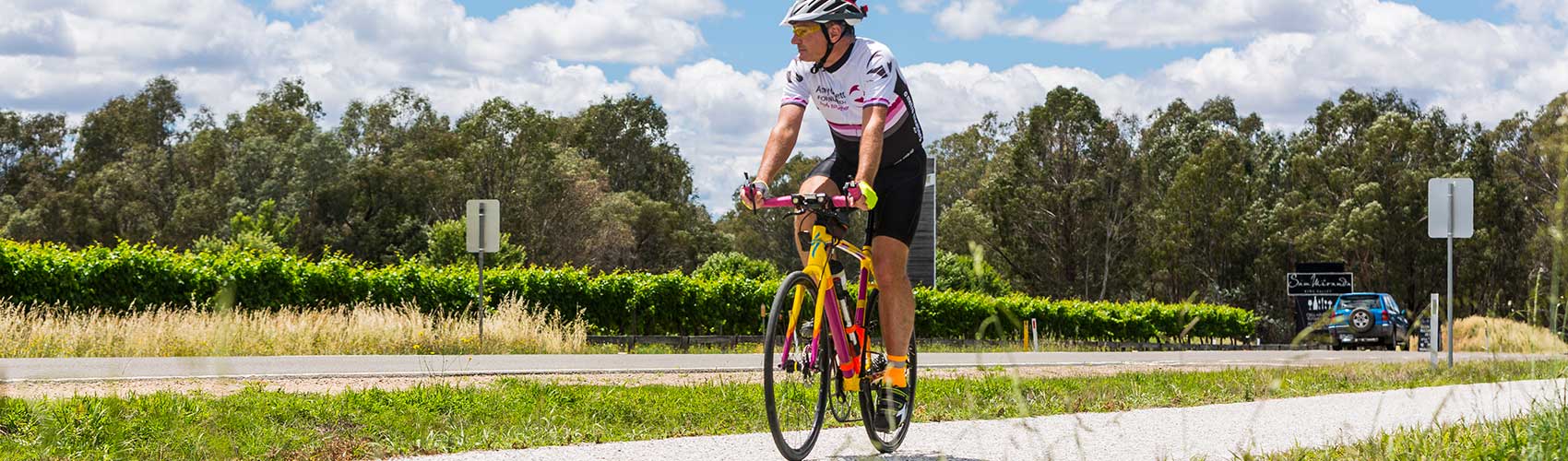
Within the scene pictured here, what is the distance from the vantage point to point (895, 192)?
5.40 metres

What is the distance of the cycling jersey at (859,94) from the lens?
5262 mm

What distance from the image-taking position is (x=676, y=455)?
5398mm

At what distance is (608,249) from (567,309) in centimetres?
3662

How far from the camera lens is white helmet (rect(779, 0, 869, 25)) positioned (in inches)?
205

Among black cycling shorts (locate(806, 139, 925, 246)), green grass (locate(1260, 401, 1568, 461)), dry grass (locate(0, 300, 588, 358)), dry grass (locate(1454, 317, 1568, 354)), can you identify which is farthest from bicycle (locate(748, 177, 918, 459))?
dry grass (locate(0, 300, 588, 358))

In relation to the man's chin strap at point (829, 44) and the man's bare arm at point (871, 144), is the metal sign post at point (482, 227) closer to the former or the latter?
the man's chin strap at point (829, 44)

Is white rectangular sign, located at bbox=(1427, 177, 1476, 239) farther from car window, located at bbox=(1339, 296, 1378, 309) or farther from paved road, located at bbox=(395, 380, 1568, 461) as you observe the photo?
car window, located at bbox=(1339, 296, 1378, 309)

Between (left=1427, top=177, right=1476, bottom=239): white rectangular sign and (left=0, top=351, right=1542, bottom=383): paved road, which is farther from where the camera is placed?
(left=1427, top=177, right=1476, bottom=239): white rectangular sign

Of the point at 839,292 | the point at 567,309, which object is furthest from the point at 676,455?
the point at 567,309

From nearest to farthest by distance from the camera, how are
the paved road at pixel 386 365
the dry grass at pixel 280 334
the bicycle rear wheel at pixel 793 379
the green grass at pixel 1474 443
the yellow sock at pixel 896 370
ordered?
the green grass at pixel 1474 443
the bicycle rear wheel at pixel 793 379
the yellow sock at pixel 896 370
the paved road at pixel 386 365
the dry grass at pixel 280 334

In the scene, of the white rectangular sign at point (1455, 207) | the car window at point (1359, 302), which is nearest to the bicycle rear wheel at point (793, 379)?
the white rectangular sign at point (1455, 207)

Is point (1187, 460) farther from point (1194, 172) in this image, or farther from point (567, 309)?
point (1194, 172)

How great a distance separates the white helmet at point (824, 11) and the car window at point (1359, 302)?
97.3 ft

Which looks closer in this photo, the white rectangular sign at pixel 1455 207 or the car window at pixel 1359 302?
the white rectangular sign at pixel 1455 207
